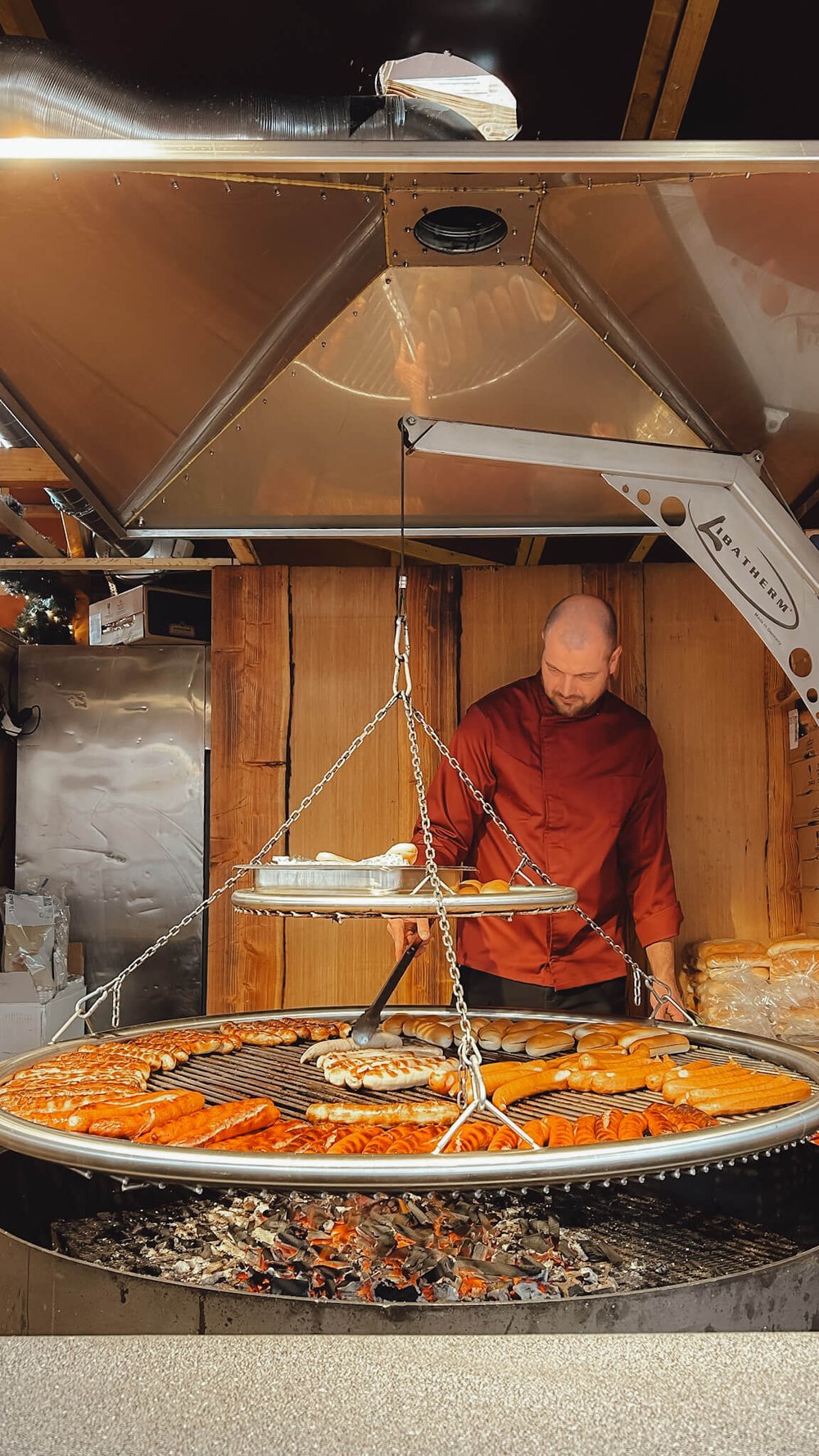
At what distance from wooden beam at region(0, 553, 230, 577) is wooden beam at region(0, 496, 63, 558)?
52mm

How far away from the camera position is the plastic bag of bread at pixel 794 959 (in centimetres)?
363

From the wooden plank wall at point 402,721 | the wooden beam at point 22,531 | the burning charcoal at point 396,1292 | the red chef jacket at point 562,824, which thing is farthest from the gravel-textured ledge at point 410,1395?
the wooden beam at point 22,531

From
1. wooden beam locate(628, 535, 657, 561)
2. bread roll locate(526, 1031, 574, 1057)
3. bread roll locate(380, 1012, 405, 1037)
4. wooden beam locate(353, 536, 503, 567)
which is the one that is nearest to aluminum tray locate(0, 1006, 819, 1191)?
bread roll locate(526, 1031, 574, 1057)

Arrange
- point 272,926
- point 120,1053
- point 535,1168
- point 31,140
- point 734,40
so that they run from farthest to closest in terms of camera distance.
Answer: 1. point 272,926
2. point 734,40
3. point 120,1053
4. point 31,140
5. point 535,1168

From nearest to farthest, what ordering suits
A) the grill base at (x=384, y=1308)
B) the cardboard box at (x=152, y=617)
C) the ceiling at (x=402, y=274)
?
the grill base at (x=384, y=1308) → the ceiling at (x=402, y=274) → the cardboard box at (x=152, y=617)

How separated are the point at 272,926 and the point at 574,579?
1895 mm

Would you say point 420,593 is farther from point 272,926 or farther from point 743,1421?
point 743,1421

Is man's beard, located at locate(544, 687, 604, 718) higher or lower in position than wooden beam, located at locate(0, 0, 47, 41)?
lower

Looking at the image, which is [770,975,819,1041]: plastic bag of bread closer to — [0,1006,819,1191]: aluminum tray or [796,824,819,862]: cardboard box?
[796,824,819,862]: cardboard box

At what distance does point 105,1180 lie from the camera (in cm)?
232

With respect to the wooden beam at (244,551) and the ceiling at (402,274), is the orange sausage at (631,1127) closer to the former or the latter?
the ceiling at (402,274)

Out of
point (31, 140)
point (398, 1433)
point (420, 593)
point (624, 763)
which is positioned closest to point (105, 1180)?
point (398, 1433)

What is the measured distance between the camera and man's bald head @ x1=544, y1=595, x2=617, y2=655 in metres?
3.65

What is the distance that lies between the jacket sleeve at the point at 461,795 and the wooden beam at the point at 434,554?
0.66 metres
